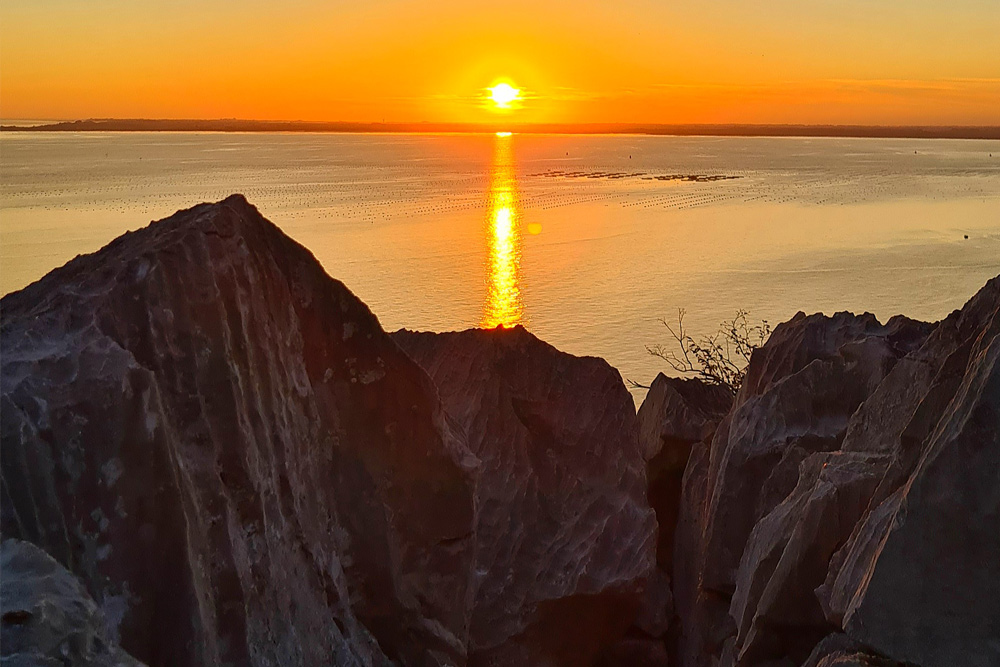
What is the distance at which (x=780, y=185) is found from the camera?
7175cm

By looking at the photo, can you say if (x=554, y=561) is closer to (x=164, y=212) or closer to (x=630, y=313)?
(x=630, y=313)

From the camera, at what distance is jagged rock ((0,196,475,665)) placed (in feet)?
12.3

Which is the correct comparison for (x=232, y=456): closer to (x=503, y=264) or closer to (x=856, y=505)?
(x=856, y=505)

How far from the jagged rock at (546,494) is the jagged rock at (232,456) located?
1.34m

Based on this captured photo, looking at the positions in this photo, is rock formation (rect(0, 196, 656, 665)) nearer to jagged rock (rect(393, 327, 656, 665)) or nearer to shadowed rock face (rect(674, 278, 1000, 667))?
jagged rock (rect(393, 327, 656, 665))

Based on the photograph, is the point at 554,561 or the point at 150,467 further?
the point at 554,561

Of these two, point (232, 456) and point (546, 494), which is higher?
point (232, 456)

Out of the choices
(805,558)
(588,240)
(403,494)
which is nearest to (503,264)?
(588,240)

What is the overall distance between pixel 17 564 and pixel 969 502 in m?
3.34

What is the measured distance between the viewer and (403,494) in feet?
18.6

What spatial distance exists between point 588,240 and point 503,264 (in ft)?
25.4

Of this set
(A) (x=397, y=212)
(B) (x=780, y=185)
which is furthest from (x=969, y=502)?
(B) (x=780, y=185)

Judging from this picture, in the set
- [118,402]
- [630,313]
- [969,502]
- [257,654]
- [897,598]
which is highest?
[118,402]

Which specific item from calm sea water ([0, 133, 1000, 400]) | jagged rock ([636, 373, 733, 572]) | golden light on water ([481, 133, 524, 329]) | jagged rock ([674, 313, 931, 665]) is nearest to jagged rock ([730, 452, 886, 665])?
jagged rock ([674, 313, 931, 665])
